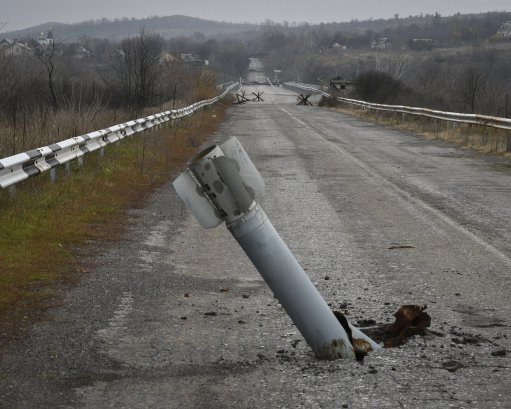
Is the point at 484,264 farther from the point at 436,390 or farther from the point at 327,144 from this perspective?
the point at 327,144

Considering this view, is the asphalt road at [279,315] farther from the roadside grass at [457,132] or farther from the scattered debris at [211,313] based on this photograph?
the roadside grass at [457,132]

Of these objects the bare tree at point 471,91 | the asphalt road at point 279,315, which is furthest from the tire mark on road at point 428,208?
the bare tree at point 471,91

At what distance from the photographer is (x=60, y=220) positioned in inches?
391

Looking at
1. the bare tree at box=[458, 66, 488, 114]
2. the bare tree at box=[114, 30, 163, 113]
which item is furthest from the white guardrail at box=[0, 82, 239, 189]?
the bare tree at box=[458, 66, 488, 114]

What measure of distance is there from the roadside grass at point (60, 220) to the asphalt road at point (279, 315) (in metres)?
0.26

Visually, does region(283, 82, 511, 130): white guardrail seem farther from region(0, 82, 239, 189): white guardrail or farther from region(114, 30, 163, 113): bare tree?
region(114, 30, 163, 113): bare tree

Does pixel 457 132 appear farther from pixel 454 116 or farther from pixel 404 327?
pixel 404 327

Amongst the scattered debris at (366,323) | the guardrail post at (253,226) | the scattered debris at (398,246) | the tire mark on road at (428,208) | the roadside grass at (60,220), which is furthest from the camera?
Answer: the scattered debris at (398,246)

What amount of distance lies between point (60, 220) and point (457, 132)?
19083 mm

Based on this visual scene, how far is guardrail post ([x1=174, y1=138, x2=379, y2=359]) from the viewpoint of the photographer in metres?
4.60

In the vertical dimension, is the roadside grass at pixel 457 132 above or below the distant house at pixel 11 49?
below

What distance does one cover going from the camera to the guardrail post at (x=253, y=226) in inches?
181

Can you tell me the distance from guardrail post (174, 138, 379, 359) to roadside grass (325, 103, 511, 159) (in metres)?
15.9

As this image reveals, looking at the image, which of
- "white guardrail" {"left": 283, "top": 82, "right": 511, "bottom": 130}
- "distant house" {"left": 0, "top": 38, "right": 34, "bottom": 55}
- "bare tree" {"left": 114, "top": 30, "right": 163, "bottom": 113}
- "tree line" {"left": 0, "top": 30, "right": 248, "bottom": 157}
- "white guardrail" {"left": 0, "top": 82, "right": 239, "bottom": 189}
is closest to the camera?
"white guardrail" {"left": 0, "top": 82, "right": 239, "bottom": 189}
